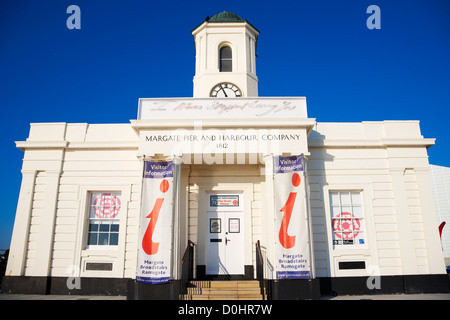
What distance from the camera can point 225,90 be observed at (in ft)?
37.0

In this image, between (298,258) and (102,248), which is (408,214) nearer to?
(298,258)

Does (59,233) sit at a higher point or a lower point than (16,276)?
higher

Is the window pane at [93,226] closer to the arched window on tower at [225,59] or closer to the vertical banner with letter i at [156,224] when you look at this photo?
the vertical banner with letter i at [156,224]

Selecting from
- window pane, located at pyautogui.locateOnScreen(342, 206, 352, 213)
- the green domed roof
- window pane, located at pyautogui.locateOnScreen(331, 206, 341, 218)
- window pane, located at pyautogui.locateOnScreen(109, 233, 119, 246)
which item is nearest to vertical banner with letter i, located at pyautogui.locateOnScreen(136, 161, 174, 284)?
window pane, located at pyautogui.locateOnScreen(109, 233, 119, 246)

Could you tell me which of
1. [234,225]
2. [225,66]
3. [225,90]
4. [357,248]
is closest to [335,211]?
[357,248]

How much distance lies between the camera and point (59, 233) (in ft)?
28.7

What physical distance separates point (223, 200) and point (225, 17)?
7.89 metres

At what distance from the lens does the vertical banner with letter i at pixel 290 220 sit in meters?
Answer: 7.24

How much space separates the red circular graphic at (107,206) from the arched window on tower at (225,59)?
633cm

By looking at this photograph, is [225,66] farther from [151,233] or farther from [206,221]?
[151,233]

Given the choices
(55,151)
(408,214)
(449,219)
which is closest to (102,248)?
(55,151)
